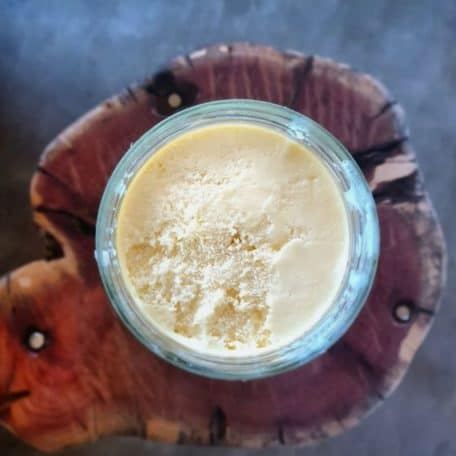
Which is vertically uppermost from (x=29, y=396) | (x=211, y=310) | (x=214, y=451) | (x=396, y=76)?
(x=396, y=76)

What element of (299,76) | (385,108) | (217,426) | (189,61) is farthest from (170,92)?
(217,426)

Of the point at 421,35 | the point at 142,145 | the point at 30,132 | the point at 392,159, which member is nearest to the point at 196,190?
the point at 142,145

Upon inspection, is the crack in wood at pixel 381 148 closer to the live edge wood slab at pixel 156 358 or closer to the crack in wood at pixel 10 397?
the live edge wood slab at pixel 156 358

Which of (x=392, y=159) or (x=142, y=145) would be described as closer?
(x=142, y=145)

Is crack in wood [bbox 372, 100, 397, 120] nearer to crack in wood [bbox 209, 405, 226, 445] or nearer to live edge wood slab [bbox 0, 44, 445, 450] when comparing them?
live edge wood slab [bbox 0, 44, 445, 450]

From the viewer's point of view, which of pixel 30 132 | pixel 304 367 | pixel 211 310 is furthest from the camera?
pixel 30 132

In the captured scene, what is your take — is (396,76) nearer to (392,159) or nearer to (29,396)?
(392,159)

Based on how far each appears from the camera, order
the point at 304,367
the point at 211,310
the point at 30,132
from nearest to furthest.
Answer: the point at 211,310, the point at 304,367, the point at 30,132

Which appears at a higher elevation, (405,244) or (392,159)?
(392,159)
